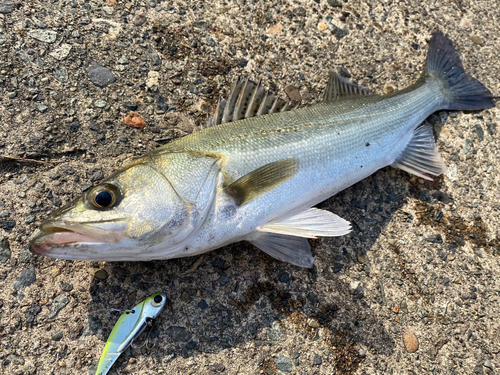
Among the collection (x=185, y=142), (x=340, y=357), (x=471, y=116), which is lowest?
(x=340, y=357)

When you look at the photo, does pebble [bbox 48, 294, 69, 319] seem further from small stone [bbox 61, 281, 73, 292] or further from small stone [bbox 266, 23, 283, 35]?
small stone [bbox 266, 23, 283, 35]

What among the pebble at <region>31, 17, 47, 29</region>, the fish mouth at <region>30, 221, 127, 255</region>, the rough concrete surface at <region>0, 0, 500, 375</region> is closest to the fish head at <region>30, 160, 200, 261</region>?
the fish mouth at <region>30, 221, 127, 255</region>

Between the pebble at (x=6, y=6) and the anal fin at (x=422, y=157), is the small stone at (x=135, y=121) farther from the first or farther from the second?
the anal fin at (x=422, y=157)

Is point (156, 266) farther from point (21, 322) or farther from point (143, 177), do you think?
point (21, 322)

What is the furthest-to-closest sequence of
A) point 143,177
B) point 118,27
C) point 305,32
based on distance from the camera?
point 305,32 < point 118,27 < point 143,177

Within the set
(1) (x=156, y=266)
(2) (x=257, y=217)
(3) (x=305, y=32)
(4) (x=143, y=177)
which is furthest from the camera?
(3) (x=305, y=32)

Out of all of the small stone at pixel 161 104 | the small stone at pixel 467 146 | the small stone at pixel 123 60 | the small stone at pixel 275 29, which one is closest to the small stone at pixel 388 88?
the small stone at pixel 467 146

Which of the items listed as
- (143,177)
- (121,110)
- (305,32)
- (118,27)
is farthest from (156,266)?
(305,32)
